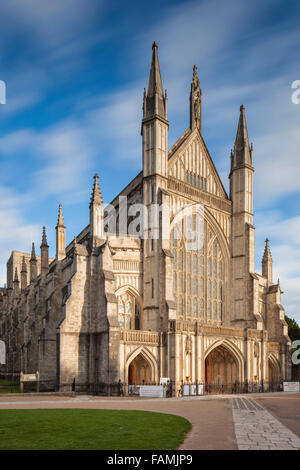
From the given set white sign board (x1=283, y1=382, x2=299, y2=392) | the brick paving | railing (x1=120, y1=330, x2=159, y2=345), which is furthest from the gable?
the brick paving

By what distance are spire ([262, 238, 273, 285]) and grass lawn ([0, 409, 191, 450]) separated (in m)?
35.3

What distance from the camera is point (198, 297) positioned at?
4141 cm

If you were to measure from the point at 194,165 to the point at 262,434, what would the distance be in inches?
1262

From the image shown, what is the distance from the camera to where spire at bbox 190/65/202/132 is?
45.0m

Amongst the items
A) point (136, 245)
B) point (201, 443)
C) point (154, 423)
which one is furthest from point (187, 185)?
point (201, 443)

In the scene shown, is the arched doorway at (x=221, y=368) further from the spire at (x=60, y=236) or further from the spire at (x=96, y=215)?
the spire at (x=60, y=236)

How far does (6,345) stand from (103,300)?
3283 cm

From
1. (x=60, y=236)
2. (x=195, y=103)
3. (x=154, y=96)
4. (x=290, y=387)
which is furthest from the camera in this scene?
(x=195, y=103)

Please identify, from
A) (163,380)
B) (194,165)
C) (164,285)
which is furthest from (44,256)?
(163,380)

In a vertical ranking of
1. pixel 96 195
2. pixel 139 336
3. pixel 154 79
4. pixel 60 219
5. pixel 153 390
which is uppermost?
pixel 154 79

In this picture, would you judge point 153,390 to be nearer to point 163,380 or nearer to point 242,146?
point 163,380

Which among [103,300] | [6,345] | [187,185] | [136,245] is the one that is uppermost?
[187,185]

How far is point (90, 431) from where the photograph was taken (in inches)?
518

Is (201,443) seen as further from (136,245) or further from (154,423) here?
(136,245)
